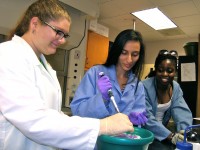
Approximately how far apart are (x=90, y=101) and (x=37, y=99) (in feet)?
1.35

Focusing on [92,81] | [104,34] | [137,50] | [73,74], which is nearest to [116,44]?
[137,50]

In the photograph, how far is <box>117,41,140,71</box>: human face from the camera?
115cm

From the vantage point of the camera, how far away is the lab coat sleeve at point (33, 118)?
0.58 m

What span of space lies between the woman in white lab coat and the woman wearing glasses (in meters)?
0.82

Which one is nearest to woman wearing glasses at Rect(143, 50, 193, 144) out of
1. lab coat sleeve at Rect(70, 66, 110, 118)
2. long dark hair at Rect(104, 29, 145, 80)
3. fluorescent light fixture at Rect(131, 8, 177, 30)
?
long dark hair at Rect(104, 29, 145, 80)

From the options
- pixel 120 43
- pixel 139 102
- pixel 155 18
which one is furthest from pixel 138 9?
pixel 139 102

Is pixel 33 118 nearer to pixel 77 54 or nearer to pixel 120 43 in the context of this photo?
pixel 120 43

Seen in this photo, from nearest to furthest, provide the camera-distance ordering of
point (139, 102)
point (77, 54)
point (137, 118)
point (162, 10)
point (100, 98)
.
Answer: point (100, 98), point (137, 118), point (139, 102), point (77, 54), point (162, 10)

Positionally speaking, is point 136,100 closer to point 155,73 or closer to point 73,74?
point 155,73

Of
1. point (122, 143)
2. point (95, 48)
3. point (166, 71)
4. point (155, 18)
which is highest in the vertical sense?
point (155, 18)

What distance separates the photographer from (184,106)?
4.96 feet

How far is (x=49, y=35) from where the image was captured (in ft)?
2.68

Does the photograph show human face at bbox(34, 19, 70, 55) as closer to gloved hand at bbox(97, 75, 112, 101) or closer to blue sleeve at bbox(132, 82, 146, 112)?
A: gloved hand at bbox(97, 75, 112, 101)

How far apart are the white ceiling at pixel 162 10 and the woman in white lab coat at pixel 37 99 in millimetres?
2325
